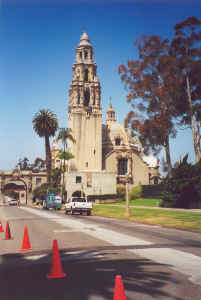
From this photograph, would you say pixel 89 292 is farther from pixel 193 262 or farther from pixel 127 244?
pixel 127 244

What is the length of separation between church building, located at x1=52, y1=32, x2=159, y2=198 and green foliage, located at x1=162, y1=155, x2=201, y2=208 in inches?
1622

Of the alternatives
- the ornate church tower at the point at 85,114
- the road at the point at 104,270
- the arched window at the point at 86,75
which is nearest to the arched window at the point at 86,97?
the ornate church tower at the point at 85,114

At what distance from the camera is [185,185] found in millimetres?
36594

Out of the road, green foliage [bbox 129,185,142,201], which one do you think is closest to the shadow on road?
the road

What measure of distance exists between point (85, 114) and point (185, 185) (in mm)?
51385

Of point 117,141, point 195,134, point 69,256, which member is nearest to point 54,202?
point 195,134

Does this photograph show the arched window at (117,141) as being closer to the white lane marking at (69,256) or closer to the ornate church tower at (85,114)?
the ornate church tower at (85,114)

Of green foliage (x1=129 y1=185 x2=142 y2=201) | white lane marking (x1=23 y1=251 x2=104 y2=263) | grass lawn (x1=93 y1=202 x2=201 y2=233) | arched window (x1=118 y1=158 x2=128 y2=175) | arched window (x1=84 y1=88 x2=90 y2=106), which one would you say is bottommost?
grass lawn (x1=93 y1=202 x2=201 y2=233)

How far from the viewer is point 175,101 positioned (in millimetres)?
41312

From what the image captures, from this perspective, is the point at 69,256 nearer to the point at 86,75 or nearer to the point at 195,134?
the point at 195,134

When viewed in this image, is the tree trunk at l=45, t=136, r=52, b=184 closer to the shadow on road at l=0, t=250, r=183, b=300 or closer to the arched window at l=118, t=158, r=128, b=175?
the arched window at l=118, t=158, r=128, b=175

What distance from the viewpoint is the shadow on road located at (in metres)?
6.55

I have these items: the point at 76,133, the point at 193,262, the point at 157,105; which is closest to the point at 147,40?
the point at 157,105

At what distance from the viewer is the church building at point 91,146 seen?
269 ft
